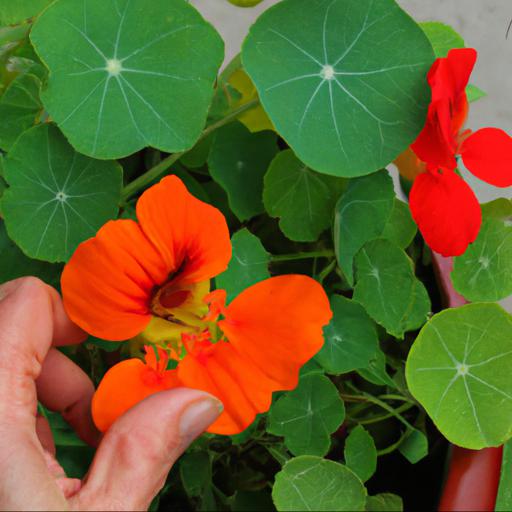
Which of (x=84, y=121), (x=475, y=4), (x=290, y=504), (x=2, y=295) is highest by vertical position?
(x=84, y=121)

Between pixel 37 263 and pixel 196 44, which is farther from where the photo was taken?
pixel 37 263

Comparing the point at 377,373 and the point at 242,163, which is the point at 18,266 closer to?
the point at 242,163

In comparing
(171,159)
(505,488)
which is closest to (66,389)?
(171,159)

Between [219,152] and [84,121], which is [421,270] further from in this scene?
[84,121]

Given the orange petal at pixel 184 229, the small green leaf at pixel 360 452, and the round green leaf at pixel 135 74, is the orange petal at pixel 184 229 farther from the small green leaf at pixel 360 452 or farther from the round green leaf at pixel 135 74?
the small green leaf at pixel 360 452

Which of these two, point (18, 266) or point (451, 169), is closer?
point (451, 169)

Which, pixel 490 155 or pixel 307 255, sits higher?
pixel 490 155

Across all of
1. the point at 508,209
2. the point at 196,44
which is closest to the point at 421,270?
the point at 508,209
